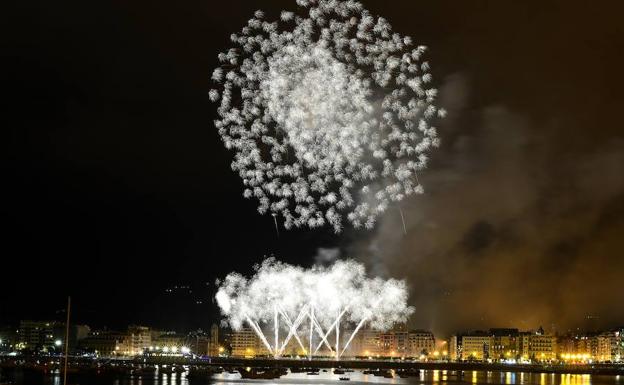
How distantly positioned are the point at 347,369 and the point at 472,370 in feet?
58.3

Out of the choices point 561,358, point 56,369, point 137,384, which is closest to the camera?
point 137,384

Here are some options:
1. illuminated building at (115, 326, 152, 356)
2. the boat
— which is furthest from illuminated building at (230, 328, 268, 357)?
the boat

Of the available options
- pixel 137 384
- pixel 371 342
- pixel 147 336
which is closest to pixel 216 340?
pixel 147 336

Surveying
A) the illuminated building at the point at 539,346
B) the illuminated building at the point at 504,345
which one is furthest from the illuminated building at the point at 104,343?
the illuminated building at the point at 539,346

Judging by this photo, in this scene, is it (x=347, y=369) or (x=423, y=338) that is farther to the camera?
(x=423, y=338)

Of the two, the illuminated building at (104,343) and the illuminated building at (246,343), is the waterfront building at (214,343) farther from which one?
the illuminated building at (104,343)

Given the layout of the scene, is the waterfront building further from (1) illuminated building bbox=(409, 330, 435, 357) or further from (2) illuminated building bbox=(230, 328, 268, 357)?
(1) illuminated building bbox=(409, 330, 435, 357)

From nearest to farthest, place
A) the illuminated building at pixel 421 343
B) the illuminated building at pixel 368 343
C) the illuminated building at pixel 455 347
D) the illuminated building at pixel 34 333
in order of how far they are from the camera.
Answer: the illuminated building at pixel 421 343
the illuminated building at pixel 455 347
the illuminated building at pixel 368 343
the illuminated building at pixel 34 333

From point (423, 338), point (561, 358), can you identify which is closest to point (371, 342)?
point (423, 338)

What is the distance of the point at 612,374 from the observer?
342ft

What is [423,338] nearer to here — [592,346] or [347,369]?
[592,346]

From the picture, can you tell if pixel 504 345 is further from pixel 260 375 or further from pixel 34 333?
pixel 34 333

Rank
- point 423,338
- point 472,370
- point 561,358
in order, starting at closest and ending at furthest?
point 472,370, point 561,358, point 423,338

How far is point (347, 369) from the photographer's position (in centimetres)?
10688
